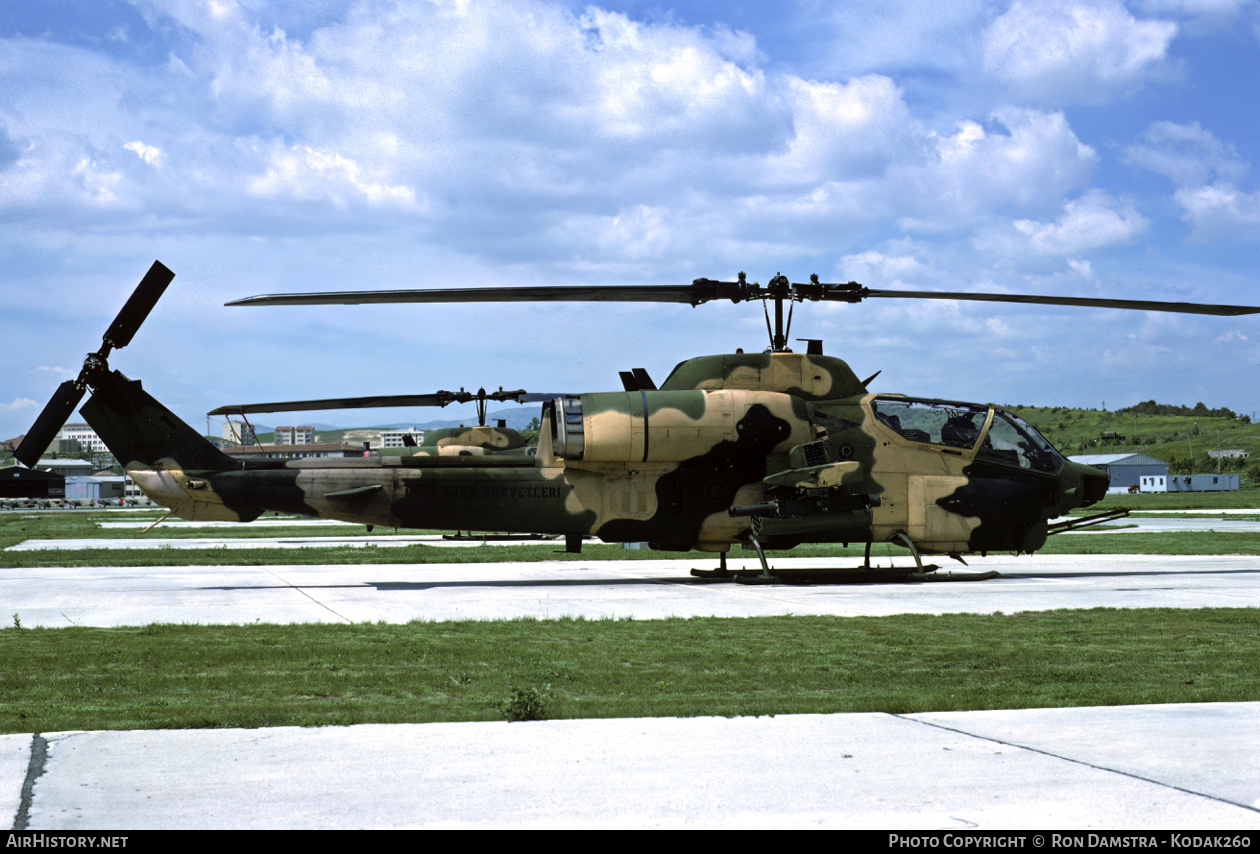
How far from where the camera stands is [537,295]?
14.4 metres

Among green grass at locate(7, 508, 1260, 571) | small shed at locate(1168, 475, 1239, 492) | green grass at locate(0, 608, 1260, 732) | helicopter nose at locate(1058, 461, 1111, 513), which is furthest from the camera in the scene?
small shed at locate(1168, 475, 1239, 492)

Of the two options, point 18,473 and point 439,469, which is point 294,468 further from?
point 18,473

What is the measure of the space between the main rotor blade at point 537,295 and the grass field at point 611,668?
4667 mm

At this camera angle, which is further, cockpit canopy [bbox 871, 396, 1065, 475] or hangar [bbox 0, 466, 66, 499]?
hangar [bbox 0, 466, 66, 499]

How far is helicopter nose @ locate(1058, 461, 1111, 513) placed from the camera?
57.7 ft

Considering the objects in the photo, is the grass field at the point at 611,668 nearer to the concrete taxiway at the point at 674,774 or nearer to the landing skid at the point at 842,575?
the concrete taxiway at the point at 674,774

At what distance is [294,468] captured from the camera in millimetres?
17719

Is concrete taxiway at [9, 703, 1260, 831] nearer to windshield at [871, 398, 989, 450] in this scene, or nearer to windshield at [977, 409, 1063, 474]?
windshield at [871, 398, 989, 450]

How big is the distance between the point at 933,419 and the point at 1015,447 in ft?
4.75

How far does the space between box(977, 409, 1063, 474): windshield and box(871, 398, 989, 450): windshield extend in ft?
0.86

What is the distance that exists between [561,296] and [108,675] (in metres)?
8.01

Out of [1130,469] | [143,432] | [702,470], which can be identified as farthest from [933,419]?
[1130,469]

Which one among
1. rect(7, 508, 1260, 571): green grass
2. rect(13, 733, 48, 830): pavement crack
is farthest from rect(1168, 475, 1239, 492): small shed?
rect(13, 733, 48, 830): pavement crack

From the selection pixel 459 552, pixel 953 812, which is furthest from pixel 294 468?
pixel 953 812
